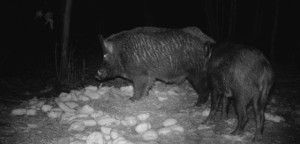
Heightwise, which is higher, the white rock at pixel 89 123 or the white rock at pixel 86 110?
the white rock at pixel 86 110

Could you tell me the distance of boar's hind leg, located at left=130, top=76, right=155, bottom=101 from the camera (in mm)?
7633

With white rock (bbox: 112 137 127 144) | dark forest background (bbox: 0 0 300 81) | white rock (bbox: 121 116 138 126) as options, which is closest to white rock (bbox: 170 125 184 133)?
white rock (bbox: 121 116 138 126)

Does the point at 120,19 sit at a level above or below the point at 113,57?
Answer: above

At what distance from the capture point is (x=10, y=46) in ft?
41.9

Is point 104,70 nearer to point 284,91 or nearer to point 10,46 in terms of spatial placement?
point 284,91

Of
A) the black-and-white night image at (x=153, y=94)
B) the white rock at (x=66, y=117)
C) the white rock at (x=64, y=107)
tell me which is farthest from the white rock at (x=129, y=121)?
the white rock at (x=64, y=107)

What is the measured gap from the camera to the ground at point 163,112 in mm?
5637

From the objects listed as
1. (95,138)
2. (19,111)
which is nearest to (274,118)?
(95,138)

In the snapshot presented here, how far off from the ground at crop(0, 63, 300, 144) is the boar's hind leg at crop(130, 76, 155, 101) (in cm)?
14

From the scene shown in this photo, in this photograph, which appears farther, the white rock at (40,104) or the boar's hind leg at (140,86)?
the boar's hind leg at (140,86)

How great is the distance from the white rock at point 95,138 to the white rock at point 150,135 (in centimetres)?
69

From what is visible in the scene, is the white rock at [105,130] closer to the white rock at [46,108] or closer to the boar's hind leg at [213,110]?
the white rock at [46,108]

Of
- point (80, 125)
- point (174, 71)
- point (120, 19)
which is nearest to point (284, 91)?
point (174, 71)

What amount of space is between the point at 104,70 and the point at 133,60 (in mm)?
840
